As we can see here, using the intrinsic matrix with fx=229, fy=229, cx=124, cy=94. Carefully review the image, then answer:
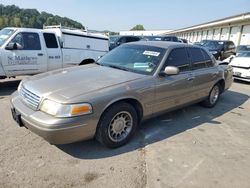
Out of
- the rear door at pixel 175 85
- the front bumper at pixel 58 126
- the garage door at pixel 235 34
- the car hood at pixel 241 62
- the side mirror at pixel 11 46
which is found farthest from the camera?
the garage door at pixel 235 34

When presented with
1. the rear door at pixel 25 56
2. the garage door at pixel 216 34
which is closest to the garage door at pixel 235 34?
the garage door at pixel 216 34

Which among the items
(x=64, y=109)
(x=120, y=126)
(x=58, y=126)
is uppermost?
(x=64, y=109)

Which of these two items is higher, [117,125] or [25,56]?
[25,56]

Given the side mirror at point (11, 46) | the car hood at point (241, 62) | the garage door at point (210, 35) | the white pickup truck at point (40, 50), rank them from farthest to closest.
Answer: the garage door at point (210, 35) → the car hood at point (241, 62) → the white pickup truck at point (40, 50) → the side mirror at point (11, 46)

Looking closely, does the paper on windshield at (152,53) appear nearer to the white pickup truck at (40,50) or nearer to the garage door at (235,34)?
the white pickup truck at (40,50)

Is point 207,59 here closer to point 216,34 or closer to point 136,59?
point 136,59

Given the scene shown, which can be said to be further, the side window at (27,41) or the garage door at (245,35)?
the garage door at (245,35)

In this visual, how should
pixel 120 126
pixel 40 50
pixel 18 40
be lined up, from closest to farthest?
pixel 120 126
pixel 18 40
pixel 40 50

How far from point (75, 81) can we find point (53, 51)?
14.1ft

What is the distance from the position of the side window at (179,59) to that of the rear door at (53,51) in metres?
4.35

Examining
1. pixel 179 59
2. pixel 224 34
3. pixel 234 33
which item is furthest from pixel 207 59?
pixel 224 34

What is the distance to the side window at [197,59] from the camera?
4982 millimetres

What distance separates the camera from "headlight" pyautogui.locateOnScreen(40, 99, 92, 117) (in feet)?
9.68

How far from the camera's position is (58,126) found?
2910 millimetres
